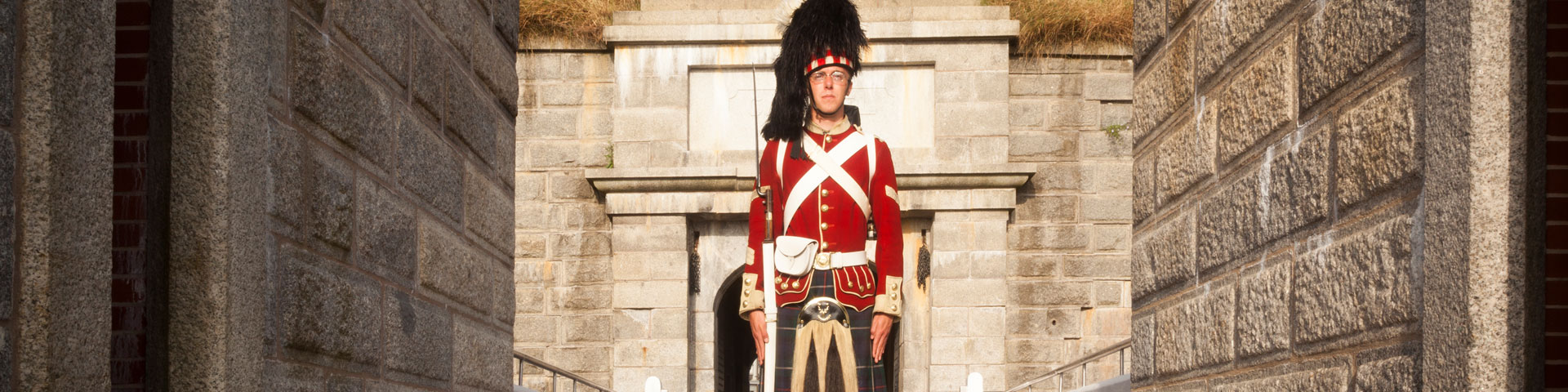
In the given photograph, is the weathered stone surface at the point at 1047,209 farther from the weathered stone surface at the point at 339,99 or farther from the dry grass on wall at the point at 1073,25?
the weathered stone surface at the point at 339,99

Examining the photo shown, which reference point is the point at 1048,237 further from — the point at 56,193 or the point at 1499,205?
the point at 56,193

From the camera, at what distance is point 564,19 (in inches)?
427

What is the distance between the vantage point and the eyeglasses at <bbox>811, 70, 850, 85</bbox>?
6.99 metres

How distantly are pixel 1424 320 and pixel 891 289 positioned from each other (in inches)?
162

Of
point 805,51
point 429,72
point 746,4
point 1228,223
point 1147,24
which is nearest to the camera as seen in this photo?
point 1228,223

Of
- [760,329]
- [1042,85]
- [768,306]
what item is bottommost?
[760,329]

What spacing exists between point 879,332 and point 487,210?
7.77ft

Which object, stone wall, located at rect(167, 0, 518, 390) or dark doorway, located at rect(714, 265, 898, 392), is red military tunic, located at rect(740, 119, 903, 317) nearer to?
dark doorway, located at rect(714, 265, 898, 392)

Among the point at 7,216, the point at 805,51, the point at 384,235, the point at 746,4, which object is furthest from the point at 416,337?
the point at 746,4

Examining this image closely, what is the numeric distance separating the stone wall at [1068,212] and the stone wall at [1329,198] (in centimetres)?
560

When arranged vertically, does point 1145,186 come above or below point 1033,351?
above

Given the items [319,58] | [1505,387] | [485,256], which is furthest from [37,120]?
[485,256]

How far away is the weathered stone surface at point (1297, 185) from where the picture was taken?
334 cm

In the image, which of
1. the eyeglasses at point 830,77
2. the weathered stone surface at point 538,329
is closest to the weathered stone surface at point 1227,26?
the eyeglasses at point 830,77
